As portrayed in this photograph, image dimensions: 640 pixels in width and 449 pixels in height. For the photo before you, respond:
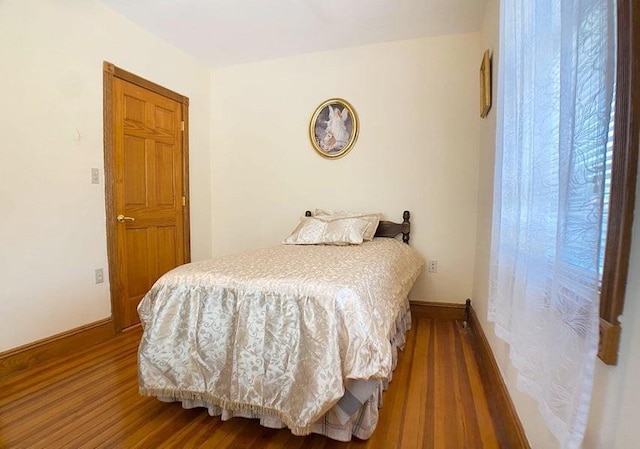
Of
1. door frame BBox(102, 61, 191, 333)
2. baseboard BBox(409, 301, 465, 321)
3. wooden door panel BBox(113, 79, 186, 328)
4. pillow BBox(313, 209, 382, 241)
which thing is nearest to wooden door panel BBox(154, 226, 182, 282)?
wooden door panel BBox(113, 79, 186, 328)

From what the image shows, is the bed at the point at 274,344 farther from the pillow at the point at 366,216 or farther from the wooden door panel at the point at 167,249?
the wooden door panel at the point at 167,249

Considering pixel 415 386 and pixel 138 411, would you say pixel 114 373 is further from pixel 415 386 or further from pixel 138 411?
pixel 415 386

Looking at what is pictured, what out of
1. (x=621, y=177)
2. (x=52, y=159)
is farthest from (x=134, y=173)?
(x=621, y=177)

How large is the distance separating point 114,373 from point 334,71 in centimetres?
309

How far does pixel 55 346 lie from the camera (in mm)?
2227

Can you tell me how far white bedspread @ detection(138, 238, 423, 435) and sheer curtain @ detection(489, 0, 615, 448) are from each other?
550 mm

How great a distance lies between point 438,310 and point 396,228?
85 centimetres

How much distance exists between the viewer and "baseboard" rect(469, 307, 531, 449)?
1.27 meters

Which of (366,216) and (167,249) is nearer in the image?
(366,216)

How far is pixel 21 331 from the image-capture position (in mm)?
2080

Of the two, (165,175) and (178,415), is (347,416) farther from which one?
(165,175)

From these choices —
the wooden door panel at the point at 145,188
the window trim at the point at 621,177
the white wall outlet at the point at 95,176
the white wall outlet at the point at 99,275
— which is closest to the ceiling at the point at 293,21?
the wooden door panel at the point at 145,188

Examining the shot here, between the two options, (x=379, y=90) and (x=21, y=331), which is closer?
(x=21, y=331)

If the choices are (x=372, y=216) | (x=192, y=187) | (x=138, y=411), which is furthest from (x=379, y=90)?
(x=138, y=411)
